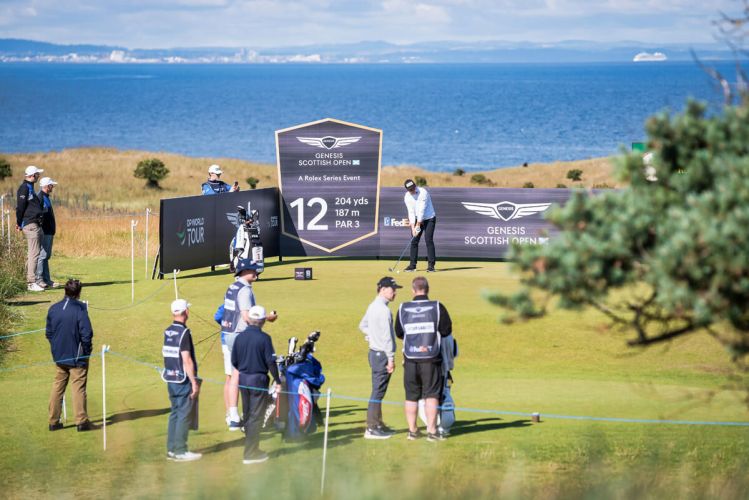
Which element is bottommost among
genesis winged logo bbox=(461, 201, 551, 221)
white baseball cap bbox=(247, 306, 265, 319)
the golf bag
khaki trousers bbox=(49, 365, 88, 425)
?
khaki trousers bbox=(49, 365, 88, 425)

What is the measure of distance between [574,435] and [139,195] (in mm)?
52186

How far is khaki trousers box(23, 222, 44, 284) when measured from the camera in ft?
68.2

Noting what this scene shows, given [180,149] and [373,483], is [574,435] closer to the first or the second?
[373,483]

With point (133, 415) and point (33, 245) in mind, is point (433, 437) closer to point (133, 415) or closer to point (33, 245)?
point (133, 415)

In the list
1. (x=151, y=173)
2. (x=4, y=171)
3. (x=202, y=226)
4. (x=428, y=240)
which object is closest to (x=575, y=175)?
(x=151, y=173)

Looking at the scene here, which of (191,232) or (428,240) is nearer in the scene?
(191,232)

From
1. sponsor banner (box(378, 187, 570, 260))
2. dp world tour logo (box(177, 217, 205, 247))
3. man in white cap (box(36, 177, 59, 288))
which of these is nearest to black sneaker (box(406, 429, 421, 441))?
man in white cap (box(36, 177, 59, 288))

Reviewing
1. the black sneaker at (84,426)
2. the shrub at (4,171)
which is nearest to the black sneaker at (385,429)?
the black sneaker at (84,426)

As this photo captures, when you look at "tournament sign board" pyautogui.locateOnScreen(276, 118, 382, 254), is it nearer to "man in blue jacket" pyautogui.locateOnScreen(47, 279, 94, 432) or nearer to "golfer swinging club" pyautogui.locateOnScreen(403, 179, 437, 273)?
"golfer swinging club" pyautogui.locateOnScreen(403, 179, 437, 273)

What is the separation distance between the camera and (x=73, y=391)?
13.5m

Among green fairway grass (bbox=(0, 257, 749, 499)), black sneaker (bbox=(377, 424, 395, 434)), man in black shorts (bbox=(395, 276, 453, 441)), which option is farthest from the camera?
black sneaker (bbox=(377, 424, 395, 434))

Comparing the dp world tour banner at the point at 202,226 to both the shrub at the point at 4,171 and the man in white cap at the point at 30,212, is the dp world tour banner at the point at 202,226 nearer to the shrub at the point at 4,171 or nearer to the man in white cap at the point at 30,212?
the man in white cap at the point at 30,212

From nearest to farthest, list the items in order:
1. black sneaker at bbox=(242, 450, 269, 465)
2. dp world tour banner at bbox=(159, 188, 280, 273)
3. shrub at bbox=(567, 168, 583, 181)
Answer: black sneaker at bbox=(242, 450, 269, 465) → dp world tour banner at bbox=(159, 188, 280, 273) → shrub at bbox=(567, 168, 583, 181)

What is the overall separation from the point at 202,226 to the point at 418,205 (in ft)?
15.1
